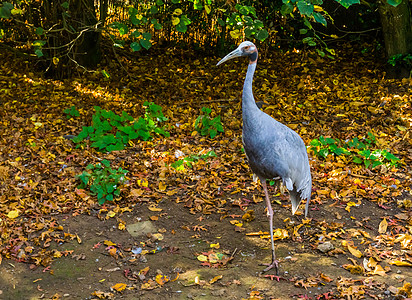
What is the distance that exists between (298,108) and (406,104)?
61.0 inches

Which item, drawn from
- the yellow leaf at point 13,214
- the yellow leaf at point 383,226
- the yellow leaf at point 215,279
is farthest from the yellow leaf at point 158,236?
the yellow leaf at point 383,226

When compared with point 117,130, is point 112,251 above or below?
below

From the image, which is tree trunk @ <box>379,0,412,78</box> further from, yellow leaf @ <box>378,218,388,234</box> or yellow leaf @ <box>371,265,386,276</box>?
yellow leaf @ <box>371,265,386,276</box>

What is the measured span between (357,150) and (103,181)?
3.06m

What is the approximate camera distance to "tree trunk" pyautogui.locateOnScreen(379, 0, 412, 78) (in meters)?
7.12

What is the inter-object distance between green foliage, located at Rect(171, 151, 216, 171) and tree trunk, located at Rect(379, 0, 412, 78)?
3.90 metres

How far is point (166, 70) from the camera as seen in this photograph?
822 centimetres

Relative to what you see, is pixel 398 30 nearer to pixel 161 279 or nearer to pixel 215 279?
pixel 215 279

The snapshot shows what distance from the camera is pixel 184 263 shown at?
391 cm

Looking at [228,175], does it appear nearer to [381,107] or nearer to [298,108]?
[298,108]

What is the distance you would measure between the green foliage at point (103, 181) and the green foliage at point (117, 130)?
27.6 inches

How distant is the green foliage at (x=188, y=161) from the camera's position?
5180 mm

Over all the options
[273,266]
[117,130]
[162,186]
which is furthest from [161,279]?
[117,130]

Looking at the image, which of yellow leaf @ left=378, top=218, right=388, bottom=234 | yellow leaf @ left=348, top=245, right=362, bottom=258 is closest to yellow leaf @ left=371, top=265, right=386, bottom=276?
yellow leaf @ left=348, top=245, right=362, bottom=258
